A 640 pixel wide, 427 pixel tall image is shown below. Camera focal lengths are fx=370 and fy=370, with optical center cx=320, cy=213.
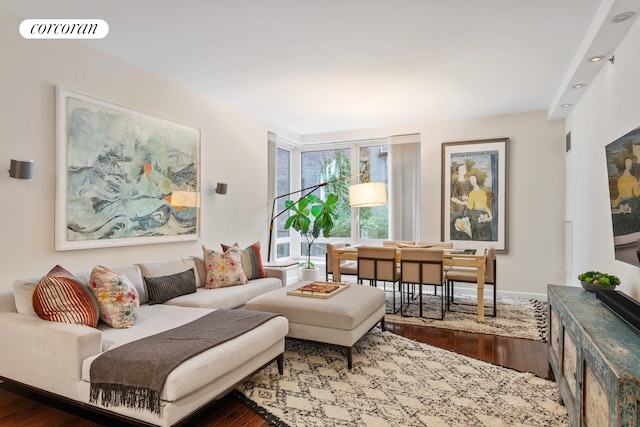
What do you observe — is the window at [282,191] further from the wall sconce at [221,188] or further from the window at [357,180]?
the wall sconce at [221,188]

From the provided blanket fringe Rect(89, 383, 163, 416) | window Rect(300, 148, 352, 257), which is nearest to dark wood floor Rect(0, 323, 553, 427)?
blanket fringe Rect(89, 383, 163, 416)

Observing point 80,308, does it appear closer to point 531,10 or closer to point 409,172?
point 531,10

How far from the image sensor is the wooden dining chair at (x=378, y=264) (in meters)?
4.49

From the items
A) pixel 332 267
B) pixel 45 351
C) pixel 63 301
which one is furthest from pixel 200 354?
pixel 332 267

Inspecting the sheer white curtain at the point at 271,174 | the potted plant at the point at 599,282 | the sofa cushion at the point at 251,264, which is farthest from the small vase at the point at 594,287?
the sheer white curtain at the point at 271,174

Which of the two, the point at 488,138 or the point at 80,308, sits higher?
the point at 488,138

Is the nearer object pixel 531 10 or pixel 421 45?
pixel 531 10

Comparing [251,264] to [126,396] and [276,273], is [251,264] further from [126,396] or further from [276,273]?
[126,396]

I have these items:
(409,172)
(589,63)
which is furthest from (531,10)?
(409,172)

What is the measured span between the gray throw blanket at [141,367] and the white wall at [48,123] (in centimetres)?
135

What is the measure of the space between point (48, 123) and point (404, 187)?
4.82 metres

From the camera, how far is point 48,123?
2941 millimetres

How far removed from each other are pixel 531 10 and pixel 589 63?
1.04 m

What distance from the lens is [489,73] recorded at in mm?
3857
